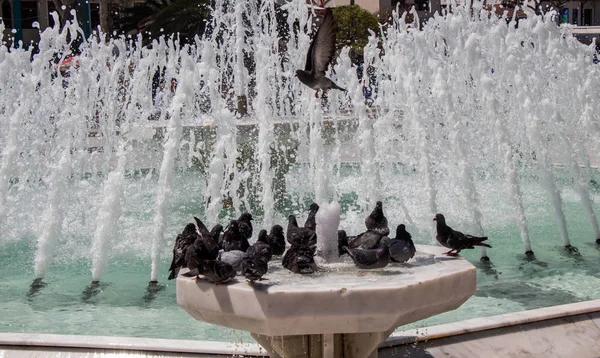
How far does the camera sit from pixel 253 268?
4.16 m

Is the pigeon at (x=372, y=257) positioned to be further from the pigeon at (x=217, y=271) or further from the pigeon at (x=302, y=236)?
the pigeon at (x=217, y=271)

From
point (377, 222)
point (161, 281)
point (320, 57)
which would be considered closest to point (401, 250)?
point (377, 222)

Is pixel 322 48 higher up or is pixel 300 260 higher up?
pixel 322 48

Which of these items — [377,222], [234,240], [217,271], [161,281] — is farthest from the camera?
[161,281]

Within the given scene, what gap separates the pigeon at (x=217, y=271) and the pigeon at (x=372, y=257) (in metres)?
0.64

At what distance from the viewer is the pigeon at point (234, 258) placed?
172 inches

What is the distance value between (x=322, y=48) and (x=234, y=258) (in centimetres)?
149

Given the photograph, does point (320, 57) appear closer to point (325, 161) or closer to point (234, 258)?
point (234, 258)

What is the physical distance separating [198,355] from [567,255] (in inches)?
177

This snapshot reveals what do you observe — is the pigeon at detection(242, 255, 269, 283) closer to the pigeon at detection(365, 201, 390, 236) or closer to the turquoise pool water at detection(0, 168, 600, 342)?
the pigeon at detection(365, 201, 390, 236)

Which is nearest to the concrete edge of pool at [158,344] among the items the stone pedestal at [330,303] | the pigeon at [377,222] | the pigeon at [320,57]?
the stone pedestal at [330,303]

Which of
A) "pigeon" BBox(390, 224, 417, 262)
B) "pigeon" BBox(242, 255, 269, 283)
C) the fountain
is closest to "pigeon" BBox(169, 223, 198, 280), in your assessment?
"pigeon" BBox(242, 255, 269, 283)

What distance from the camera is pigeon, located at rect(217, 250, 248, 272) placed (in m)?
4.37

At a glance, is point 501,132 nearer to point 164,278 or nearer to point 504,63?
point 504,63
